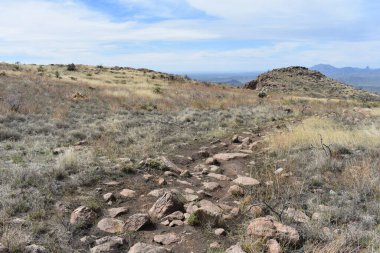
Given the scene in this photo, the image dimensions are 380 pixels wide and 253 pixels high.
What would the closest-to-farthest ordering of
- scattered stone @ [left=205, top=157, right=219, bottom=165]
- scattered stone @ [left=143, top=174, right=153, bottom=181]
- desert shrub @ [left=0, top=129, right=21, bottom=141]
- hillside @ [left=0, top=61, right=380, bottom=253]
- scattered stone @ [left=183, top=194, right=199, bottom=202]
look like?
1. hillside @ [left=0, top=61, right=380, bottom=253]
2. scattered stone @ [left=183, top=194, right=199, bottom=202]
3. scattered stone @ [left=143, top=174, right=153, bottom=181]
4. scattered stone @ [left=205, top=157, right=219, bottom=165]
5. desert shrub @ [left=0, top=129, right=21, bottom=141]

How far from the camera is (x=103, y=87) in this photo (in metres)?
25.7

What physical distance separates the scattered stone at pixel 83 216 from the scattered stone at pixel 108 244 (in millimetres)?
581

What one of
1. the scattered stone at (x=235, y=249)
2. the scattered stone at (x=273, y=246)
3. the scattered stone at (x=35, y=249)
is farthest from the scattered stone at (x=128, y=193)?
the scattered stone at (x=273, y=246)

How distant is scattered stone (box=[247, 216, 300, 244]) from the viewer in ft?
15.3

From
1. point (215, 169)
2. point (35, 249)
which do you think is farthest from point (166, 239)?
point (215, 169)

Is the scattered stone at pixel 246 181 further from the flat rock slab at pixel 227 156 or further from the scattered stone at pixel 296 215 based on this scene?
the flat rock slab at pixel 227 156

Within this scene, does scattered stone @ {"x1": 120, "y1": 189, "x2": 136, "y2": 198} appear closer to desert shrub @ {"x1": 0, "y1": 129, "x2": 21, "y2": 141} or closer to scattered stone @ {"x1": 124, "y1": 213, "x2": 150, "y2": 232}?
scattered stone @ {"x1": 124, "y1": 213, "x2": 150, "y2": 232}

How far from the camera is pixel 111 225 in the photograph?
5395mm

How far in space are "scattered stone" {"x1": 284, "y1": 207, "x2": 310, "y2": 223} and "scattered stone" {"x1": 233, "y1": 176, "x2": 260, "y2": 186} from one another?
54.7 inches

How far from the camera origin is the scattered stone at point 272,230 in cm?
467

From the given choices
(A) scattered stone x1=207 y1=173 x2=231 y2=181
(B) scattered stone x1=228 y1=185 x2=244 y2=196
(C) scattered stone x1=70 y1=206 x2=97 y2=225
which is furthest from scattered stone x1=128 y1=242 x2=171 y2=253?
(A) scattered stone x1=207 y1=173 x2=231 y2=181

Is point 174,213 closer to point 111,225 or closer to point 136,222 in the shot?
point 136,222

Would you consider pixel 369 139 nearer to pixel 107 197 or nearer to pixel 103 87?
pixel 107 197

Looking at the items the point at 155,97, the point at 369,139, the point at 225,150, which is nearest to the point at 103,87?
the point at 155,97
